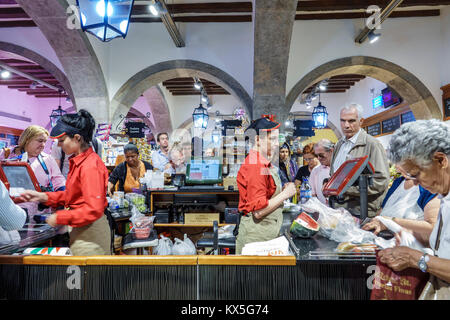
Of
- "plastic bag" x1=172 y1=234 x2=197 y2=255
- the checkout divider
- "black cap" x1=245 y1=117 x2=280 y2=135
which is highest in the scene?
"black cap" x1=245 y1=117 x2=280 y2=135

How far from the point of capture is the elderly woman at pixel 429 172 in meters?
0.92

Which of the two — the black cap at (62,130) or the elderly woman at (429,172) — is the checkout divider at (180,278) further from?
the black cap at (62,130)

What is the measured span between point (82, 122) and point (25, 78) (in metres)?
10.7

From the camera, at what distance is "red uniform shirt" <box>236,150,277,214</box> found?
72.4 inches

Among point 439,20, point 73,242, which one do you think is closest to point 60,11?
point 73,242

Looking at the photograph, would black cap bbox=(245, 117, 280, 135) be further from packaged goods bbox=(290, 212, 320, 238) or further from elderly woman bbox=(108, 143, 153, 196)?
elderly woman bbox=(108, 143, 153, 196)

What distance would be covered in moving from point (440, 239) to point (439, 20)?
305 inches

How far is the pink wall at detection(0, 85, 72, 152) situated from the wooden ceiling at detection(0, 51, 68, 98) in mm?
243

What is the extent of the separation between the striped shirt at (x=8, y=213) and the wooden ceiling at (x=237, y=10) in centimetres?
545

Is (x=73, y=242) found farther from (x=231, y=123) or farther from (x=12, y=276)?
(x=231, y=123)

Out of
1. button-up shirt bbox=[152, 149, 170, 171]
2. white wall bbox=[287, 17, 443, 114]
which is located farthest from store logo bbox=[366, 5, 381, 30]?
button-up shirt bbox=[152, 149, 170, 171]

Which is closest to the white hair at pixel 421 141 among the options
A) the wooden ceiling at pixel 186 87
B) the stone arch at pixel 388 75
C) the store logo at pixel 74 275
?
the store logo at pixel 74 275

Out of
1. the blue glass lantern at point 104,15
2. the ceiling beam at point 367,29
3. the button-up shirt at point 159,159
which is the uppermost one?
the ceiling beam at point 367,29

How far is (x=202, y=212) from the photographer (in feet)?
13.6
